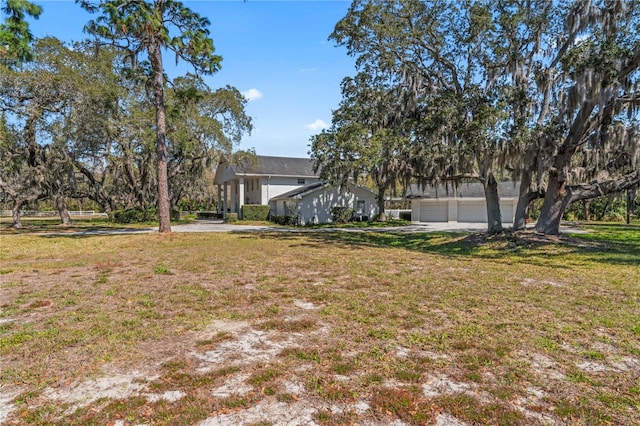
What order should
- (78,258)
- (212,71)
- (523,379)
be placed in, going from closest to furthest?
(523,379) → (78,258) → (212,71)

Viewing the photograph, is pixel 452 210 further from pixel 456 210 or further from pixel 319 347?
pixel 319 347

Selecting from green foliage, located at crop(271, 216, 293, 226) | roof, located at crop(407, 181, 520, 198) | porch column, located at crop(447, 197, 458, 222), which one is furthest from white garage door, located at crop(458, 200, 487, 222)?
green foliage, located at crop(271, 216, 293, 226)

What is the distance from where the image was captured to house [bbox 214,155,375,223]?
27.1 metres

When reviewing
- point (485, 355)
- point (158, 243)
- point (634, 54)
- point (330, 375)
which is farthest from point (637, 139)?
point (158, 243)

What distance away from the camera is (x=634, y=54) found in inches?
416

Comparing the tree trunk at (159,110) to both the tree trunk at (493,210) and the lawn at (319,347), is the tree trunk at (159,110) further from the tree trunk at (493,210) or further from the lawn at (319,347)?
the tree trunk at (493,210)

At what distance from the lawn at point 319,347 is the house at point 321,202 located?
61.5 ft

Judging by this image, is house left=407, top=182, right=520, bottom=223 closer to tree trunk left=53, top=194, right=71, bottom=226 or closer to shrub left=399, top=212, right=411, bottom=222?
shrub left=399, top=212, right=411, bottom=222

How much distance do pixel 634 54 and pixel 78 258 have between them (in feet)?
53.9

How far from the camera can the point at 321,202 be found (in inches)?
1086

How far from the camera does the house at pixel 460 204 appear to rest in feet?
93.7

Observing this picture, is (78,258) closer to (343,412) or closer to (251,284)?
(251,284)

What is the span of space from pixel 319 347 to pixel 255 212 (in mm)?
25266

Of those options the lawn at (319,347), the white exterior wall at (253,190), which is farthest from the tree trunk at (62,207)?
the lawn at (319,347)
